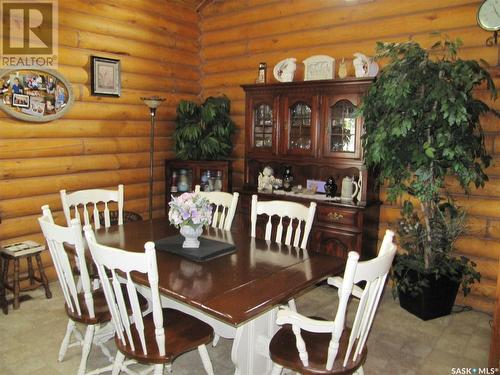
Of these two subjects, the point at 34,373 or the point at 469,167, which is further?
the point at 469,167

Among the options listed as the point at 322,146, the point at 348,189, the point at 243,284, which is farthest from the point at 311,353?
the point at 322,146

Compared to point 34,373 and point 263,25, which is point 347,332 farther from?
point 263,25

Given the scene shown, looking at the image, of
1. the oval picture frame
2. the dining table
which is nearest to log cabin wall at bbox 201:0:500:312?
the dining table

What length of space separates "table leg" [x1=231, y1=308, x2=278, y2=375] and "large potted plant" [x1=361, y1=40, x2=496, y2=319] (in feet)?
4.75

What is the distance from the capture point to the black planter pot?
3133 millimetres

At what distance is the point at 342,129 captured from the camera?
3.67 metres

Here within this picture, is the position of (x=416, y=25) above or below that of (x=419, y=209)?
above

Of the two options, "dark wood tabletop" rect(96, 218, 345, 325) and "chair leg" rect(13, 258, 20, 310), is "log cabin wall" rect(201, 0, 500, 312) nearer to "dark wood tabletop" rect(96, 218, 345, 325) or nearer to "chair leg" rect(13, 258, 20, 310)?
"dark wood tabletop" rect(96, 218, 345, 325)

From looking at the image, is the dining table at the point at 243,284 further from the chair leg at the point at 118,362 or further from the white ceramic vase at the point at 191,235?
the chair leg at the point at 118,362

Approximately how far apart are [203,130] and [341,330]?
10.3 feet

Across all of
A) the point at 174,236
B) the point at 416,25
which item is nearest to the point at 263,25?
the point at 416,25

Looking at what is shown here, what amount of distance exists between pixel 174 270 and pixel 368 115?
190 centimetres

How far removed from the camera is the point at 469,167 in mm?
2908

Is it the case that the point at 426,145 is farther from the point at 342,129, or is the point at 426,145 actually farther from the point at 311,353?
the point at 311,353
